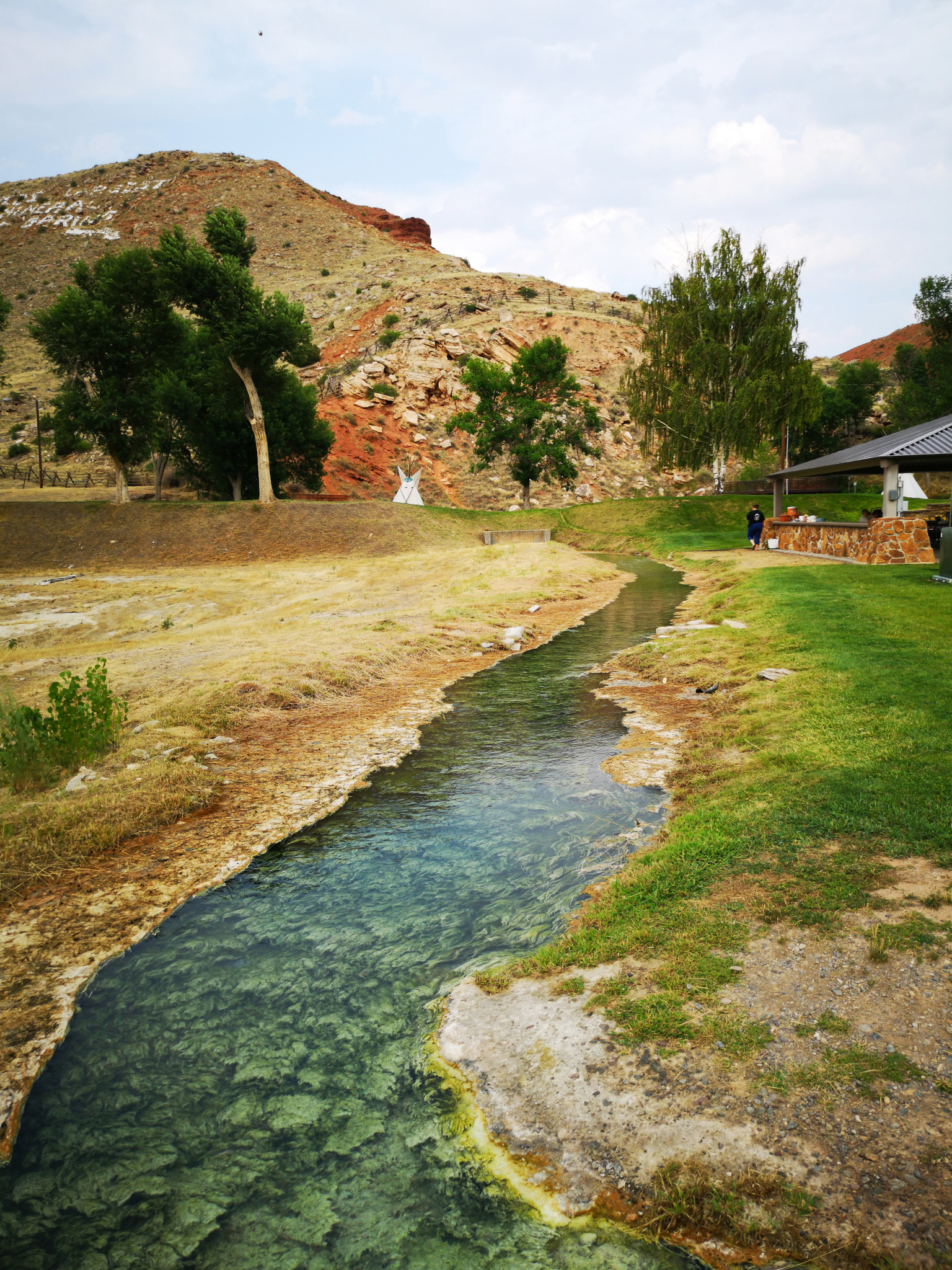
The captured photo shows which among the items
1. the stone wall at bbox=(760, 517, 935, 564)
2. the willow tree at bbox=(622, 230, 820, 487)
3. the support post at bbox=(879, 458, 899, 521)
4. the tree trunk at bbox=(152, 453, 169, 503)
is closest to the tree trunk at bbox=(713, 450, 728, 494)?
the willow tree at bbox=(622, 230, 820, 487)

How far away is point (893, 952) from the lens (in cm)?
346

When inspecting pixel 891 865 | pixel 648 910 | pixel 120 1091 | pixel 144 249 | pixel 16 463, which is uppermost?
pixel 144 249

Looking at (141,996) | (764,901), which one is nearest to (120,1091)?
(141,996)

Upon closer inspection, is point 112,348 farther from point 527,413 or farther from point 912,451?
point 912,451

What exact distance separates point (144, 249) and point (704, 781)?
3883cm

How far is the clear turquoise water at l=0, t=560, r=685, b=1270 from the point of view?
2613mm

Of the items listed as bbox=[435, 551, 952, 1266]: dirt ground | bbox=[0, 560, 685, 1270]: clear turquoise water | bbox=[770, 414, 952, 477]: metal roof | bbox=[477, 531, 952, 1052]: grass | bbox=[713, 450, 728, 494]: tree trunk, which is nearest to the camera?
bbox=[435, 551, 952, 1266]: dirt ground

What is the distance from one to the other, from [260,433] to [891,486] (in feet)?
90.8

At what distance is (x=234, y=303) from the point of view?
32.3 meters

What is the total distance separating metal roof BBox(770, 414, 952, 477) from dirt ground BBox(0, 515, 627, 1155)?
8.18 metres

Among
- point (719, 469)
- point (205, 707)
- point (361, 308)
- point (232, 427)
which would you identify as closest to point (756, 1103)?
point (205, 707)

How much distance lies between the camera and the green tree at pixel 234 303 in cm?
3152

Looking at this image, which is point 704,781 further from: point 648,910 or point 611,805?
point 648,910

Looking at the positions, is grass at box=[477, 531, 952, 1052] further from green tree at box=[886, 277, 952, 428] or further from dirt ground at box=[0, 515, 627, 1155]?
green tree at box=[886, 277, 952, 428]
